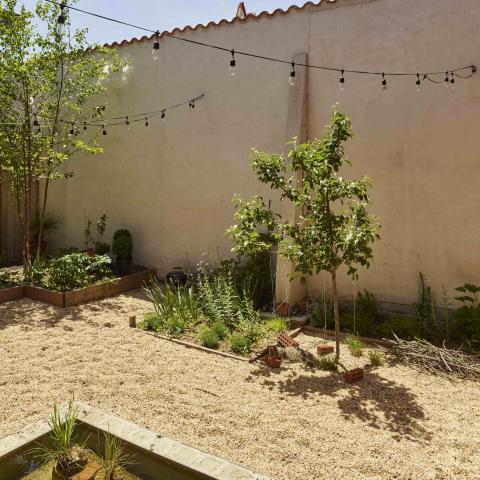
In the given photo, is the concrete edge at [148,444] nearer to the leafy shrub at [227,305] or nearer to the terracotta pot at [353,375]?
the terracotta pot at [353,375]

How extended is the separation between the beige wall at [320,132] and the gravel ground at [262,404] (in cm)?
255

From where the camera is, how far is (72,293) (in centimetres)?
802

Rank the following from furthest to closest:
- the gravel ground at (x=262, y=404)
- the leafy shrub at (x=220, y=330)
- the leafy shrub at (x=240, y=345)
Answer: the leafy shrub at (x=220, y=330) < the leafy shrub at (x=240, y=345) < the gravel ground at (x=262, y=404)

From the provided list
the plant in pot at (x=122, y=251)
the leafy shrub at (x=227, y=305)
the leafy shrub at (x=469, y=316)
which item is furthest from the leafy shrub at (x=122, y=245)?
the leafy shrub at (x=469, y=316)

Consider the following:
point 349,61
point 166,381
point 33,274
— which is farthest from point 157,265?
point 349,61

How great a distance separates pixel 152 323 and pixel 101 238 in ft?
14.1

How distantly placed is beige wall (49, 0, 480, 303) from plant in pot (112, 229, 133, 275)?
399mm

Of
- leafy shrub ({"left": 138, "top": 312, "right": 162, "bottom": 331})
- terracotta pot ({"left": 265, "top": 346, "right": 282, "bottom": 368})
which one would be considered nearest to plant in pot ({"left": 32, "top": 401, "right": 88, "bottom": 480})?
terracotta pot ({"left": 265, "top": 346, "right": 282, "bottom": 368})

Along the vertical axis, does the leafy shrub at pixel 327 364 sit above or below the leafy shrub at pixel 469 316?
below

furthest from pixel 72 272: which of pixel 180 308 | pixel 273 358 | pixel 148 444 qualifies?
pixel 148 444

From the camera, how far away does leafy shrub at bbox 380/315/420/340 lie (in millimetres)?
6523

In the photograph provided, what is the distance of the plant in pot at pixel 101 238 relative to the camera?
32.7 feet

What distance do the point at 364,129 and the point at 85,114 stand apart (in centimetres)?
650

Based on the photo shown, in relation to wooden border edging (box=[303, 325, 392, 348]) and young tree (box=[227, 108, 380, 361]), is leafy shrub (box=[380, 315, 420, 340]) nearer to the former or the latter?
wooden border edging (box=[303, 325, 392, 348])
